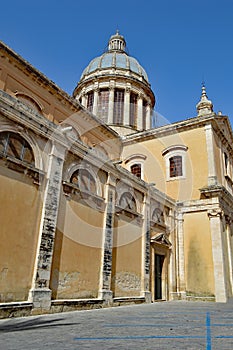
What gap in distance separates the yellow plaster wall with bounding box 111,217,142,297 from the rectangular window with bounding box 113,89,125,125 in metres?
14.7

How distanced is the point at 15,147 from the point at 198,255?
38.2ft

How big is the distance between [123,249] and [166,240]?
4164 mm

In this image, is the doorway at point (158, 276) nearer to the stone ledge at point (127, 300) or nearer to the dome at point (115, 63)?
the stone ledge at point (127, 300)

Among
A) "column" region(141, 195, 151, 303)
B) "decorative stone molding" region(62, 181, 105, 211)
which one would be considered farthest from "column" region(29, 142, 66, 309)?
"column" region(141, 195, 151, 303)

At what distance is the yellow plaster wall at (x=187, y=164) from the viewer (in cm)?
1752

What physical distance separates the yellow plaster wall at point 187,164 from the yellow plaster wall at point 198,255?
1.48 meters

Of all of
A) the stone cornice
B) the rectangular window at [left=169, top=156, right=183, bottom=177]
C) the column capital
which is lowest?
the column capital

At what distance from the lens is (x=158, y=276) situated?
14719mm

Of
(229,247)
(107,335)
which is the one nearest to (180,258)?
(229,247)

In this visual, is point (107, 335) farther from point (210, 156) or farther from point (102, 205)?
point (210, 156)

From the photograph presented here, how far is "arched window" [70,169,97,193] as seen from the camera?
10.4 metres

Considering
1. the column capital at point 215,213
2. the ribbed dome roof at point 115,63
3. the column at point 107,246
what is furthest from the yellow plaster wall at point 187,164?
the ribbed dome roof at point 115,63

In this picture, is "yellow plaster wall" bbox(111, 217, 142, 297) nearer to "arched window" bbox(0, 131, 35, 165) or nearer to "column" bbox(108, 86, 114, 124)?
"arched window" bbox(0, 131, 35, 165)

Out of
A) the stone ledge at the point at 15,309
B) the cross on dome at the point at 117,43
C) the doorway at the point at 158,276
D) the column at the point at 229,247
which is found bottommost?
the stone ledge at the point at 15,309
